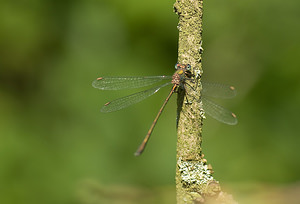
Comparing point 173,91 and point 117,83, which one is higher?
point 117,83

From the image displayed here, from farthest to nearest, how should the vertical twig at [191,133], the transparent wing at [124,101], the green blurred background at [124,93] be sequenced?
1. the green blurred background at [124,93]
2. the transparent wing at [124,101]
3. the vertical twig at [191,133]

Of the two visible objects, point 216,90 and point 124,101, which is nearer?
point 216,90

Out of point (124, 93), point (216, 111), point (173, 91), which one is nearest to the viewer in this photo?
point (173, 91)

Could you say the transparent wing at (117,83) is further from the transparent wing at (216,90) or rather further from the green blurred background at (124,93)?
the green blurred background at (124,93)

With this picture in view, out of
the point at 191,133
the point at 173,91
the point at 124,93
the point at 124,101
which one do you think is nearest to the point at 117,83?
the point at 124,101

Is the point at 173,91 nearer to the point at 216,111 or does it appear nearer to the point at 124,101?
the point at 216,111

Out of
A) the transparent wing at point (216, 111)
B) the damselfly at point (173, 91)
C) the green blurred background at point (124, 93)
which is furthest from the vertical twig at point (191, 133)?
the green blurred background at point (124, 93)
